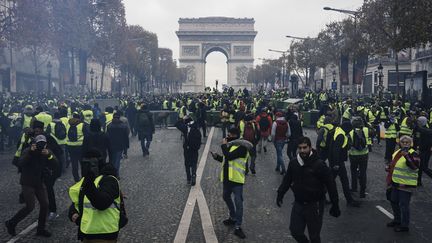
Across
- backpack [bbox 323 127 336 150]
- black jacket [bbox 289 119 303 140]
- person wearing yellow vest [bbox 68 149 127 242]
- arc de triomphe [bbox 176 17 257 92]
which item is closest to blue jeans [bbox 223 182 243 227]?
backpack [bbox 323 127 336 150]

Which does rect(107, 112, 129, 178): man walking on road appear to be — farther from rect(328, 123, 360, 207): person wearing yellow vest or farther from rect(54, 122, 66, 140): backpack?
rect(328, 123, 360, 207): person wearing yellow vest

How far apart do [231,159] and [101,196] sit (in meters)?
3.53

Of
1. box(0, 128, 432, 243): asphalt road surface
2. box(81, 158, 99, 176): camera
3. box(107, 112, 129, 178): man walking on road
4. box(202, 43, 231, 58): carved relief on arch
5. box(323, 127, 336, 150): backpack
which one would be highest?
box(202, 43, 231, 58): carved relief on arch

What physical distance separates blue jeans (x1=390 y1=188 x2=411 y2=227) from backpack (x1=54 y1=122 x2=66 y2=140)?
8.23 meters

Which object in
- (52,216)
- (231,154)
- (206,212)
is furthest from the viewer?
(206,212)

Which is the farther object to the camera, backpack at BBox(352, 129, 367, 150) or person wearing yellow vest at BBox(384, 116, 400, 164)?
person wearing yellow vest at BBox(384, 116, 400, 164)

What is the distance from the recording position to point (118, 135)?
13227 mm

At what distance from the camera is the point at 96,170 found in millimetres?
4945

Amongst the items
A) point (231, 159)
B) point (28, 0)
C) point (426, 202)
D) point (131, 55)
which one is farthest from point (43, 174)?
point (131, 55)

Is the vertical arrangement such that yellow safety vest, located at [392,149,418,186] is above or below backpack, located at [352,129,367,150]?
below

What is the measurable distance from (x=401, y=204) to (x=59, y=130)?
27.7 feet

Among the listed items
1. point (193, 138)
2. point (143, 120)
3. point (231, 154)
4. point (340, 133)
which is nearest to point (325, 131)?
point (340, 133)

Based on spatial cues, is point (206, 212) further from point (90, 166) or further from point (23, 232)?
point (90, 166)

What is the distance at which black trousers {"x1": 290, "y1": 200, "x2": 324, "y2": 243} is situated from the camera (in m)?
6.16
